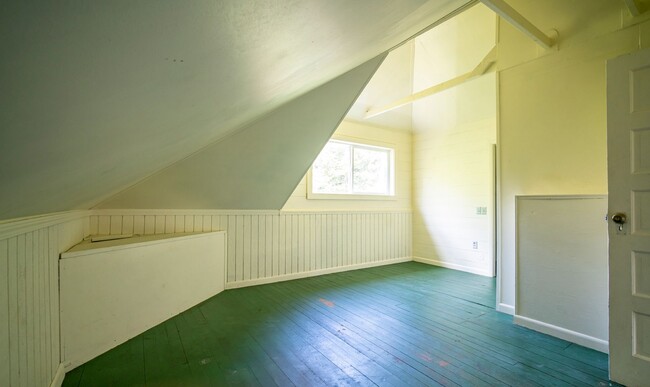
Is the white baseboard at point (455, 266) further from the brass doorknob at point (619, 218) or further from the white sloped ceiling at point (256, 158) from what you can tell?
the white sloped ceiling at point (256, 158)

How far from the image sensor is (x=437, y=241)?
510 cm

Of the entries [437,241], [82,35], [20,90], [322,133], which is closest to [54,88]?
[20,90]

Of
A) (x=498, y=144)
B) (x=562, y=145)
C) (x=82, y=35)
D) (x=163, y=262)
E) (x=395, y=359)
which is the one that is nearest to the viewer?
(x=82, y=35)

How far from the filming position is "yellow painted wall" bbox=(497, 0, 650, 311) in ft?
7.32

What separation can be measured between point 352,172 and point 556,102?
9.46 feet

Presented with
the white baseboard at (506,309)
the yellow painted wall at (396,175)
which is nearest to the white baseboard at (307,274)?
the yellow painted wall at (396,175)

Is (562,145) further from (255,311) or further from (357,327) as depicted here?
(255,311)

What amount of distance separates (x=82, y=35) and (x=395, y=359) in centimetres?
229

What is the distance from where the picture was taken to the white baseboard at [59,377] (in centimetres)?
164

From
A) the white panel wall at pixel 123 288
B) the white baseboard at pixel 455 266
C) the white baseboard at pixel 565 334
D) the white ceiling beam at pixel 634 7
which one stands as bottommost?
the white baseboard at pixel 455 266

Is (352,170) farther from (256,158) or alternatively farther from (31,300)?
(31,300)

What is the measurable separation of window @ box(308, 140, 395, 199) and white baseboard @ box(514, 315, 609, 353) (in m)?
2.80

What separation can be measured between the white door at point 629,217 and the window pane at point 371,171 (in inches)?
134

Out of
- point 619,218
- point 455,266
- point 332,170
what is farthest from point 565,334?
point 332,170
